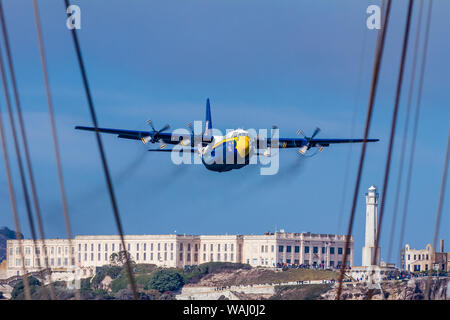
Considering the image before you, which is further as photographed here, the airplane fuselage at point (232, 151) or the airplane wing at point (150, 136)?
the airplane wing at point (150, 136)

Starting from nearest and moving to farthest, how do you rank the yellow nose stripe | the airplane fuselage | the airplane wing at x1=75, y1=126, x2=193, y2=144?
the yellow nose stripe → the airplane fuselage → the airplane wing at x1=75, y1=126, x2=193, y2=144

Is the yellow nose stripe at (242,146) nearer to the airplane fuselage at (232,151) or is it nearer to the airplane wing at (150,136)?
the airplane fuselage at (232,151)

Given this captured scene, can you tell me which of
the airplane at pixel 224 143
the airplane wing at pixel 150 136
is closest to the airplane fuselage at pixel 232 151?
the airplane at pixel 224 143

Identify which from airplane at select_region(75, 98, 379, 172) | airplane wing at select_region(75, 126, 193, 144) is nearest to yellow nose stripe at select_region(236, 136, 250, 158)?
airplane at select_region(75, 98, 379, 172)

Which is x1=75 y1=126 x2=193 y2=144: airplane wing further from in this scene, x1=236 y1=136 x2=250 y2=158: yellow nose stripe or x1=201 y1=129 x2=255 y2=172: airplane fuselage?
x1=236 y1=136 x2=250 y2=158: yellow nose stripe

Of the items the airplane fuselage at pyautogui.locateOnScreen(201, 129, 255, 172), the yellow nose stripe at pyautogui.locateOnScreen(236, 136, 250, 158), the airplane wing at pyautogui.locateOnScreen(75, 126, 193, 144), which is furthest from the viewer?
the airplane wing at pyautogui.locateOnScreen(75, 126, 193, 144)

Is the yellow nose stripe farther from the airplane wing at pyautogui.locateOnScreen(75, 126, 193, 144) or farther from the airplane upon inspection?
the airplane wing at pyautogui.locateOnScreen(75, 126, 193, 144)

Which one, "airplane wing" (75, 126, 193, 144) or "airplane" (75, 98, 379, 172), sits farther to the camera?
"airplane wing" (75, 126, 193, 144)

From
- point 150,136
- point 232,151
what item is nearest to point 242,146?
point 232,151
